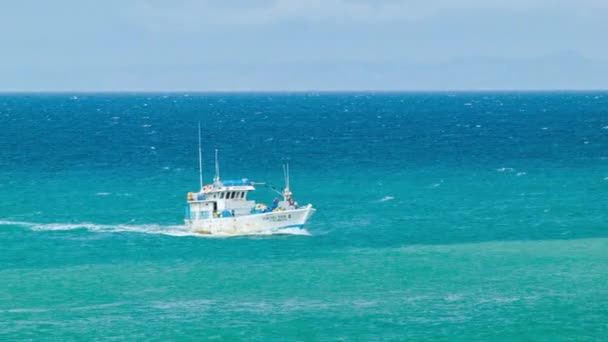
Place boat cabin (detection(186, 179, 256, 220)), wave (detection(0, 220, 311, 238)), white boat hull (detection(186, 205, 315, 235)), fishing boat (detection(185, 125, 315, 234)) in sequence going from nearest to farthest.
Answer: white boat hull (detection(186, 205, 315, 235))
fishing boat (detection(185, 125, 315, 234))
wave (detection(0, 220, 311, 238))
boat cabin (detection(186, 179, 256, 220))

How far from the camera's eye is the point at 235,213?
10562cm

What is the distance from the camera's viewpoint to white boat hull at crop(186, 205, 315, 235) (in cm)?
10393

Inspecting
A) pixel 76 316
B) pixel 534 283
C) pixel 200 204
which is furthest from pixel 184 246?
pixel 534 283

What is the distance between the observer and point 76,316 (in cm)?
7488

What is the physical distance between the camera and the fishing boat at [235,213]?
10406 centimetres

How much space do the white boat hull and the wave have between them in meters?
0.29

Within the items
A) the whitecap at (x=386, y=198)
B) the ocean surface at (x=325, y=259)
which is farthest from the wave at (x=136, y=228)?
the whitecap at (x=386, y=198)

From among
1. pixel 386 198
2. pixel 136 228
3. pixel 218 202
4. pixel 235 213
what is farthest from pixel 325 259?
pixel 386 198

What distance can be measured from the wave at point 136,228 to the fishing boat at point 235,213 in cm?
29

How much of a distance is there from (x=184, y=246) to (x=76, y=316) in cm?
2510

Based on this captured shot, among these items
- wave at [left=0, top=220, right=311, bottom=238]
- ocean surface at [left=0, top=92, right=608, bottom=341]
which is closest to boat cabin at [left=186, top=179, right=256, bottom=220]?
wave at [left=0, top=220, right=311, bottom=238]

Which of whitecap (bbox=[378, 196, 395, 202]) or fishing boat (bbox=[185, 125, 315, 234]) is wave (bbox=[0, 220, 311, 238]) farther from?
whitecap (bbox=[378, 196, 395, 202])

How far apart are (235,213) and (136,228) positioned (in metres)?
10.4

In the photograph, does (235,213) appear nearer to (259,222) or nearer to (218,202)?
(218,202)
